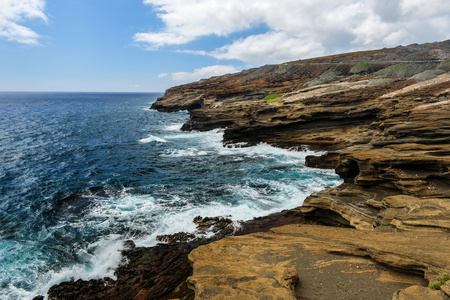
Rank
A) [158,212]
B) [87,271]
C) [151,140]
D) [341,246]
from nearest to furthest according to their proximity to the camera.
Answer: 1. [341,246]
2. [87,271]
3. [158,212]
4. [151,140]

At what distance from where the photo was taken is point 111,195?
80.8 feet

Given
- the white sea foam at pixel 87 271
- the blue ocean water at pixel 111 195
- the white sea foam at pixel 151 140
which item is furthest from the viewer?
the white sea foam at pixel 151 140

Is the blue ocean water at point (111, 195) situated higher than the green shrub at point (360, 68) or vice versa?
the green shrub at point (360, 68)

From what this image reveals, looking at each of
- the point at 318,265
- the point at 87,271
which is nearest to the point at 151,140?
the point at 87,271

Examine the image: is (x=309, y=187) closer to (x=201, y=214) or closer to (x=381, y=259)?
(x=201, y=214)

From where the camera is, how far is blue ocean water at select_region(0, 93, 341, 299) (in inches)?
611

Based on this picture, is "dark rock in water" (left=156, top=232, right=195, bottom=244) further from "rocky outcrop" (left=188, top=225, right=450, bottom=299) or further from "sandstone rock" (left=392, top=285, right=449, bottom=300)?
"sandstone rock" (left=392, top=285, right=449, bottom=300)

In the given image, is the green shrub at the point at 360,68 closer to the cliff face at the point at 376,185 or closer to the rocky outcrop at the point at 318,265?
the cliff face at the point at 376,185

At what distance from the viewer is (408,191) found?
14125mm

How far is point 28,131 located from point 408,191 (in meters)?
72.0

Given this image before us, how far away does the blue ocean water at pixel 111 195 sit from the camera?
15523mm

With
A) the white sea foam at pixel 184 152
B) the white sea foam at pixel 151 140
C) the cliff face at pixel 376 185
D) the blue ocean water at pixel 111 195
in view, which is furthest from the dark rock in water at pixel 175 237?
the white sea foam at pixel 151 140

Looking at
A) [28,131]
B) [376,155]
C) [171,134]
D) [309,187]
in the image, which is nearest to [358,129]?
[309,187]

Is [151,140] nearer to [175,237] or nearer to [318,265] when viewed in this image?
[175,237]
